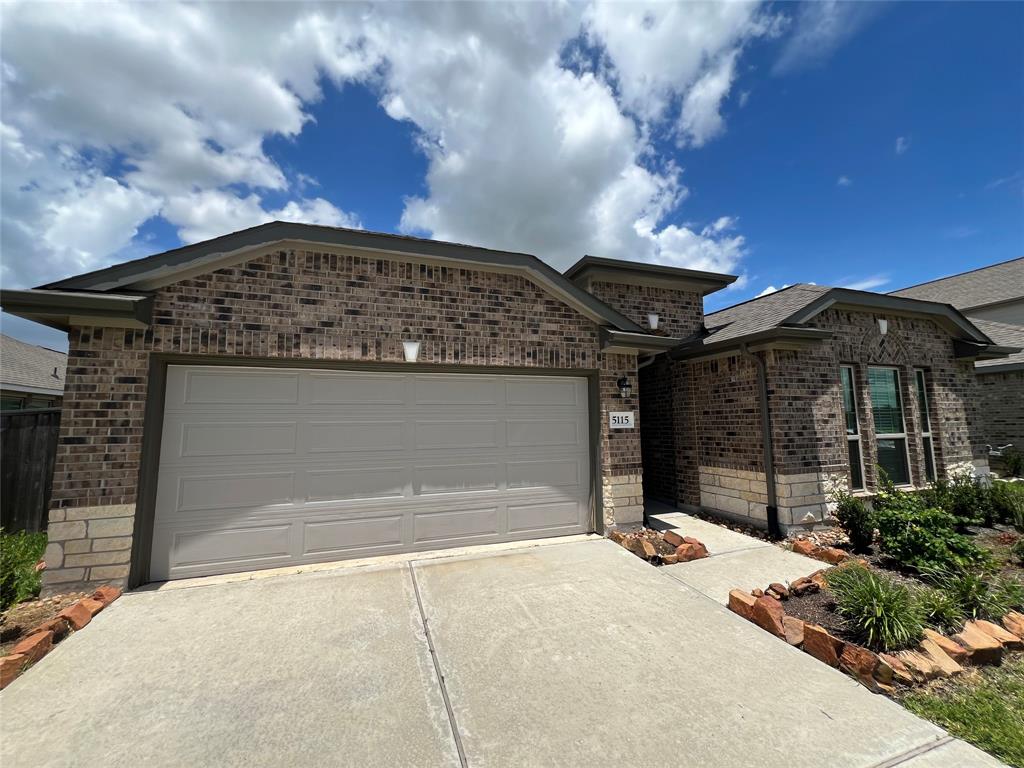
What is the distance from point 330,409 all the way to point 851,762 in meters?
5.42

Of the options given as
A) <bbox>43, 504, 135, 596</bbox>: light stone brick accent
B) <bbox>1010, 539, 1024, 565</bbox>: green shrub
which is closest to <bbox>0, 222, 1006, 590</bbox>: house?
<bbox>43, 504, 135, 596</bbox>: light stone brick accent

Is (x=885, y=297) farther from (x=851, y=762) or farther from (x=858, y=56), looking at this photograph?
(x=851, y=762)

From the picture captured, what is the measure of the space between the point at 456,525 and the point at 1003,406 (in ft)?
53.1

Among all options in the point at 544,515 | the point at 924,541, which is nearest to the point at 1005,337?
the point at 924,541

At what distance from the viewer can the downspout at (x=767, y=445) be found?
252 inches

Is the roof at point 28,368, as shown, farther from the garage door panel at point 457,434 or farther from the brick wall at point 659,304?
the brick wall at point 659,304

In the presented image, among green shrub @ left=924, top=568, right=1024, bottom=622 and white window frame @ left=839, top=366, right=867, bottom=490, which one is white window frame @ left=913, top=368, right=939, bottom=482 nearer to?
white window frame @ left=839, top=366, right=867, bottom=490

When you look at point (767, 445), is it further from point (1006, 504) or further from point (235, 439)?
point (235, 439)

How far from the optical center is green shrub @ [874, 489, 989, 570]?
15.2 ft

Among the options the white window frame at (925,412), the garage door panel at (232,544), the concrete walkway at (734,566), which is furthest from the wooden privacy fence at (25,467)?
the white window frame at (925,412)

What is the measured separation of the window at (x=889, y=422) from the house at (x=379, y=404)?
7cm

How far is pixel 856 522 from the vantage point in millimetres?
5750

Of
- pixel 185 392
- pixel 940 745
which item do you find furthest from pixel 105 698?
A: pixel 940 745

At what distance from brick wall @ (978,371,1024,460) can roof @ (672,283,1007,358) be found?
4.67 meters
